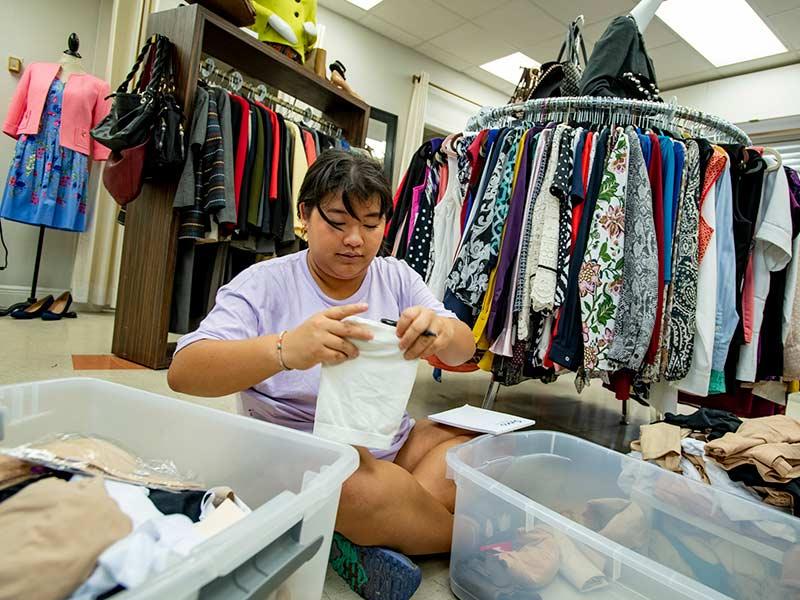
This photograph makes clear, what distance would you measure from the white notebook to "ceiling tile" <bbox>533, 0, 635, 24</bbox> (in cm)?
338

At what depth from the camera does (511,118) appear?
5.34ft

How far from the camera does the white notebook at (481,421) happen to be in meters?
0.94

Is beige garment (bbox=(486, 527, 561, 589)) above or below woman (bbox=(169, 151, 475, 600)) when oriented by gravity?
below

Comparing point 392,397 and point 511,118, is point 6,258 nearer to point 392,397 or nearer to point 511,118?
point 511,118

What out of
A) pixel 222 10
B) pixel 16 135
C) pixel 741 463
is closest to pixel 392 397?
pixel 741 463

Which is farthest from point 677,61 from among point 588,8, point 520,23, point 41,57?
point 41,57

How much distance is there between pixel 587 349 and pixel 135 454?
3.34 ft

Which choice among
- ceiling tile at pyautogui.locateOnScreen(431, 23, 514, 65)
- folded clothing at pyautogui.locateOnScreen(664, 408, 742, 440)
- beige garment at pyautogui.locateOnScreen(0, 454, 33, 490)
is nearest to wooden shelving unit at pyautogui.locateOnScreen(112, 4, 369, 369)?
beige garment at pyautogui.locateOnScreen(0, 454, 33, 490)

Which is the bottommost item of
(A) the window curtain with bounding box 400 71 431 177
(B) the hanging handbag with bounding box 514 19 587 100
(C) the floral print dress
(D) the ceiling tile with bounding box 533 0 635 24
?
(C) the floral print dress

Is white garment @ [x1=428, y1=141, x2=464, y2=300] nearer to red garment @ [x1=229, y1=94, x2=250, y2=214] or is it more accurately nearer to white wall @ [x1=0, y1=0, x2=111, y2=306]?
red garment @ [x1=229, y1=94, x2=250, y2=214]

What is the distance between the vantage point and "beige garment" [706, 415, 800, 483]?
0.81 metres

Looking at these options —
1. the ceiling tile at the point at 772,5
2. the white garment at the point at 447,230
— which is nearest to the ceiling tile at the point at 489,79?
the ceiling tile at the point at 772,5

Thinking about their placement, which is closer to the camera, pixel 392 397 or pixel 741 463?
pixel 392 397

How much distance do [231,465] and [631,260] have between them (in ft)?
3.60
